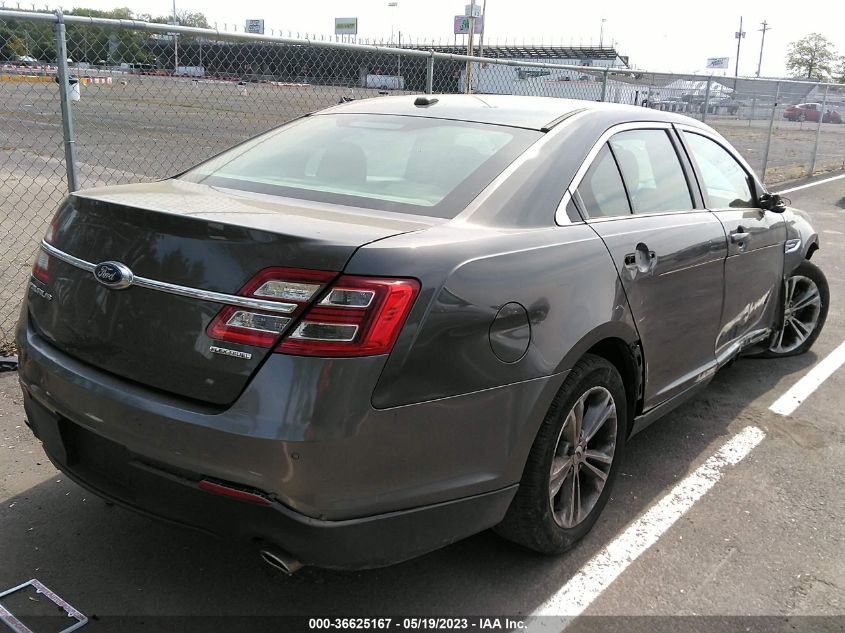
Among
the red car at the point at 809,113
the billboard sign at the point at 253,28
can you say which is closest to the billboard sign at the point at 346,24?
the billboard sign at the point at 253,28

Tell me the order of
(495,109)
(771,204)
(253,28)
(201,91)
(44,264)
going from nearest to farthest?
(44,264) < (495,109) < (771,204) < (201,91) < (253,28)

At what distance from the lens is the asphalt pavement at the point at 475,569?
8.17ft

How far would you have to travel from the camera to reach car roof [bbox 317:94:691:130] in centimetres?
306

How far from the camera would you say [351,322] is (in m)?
1.96

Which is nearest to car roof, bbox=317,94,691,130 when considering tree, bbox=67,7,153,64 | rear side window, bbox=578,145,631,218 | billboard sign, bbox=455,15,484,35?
rear side window, bbox=578,145,631,218

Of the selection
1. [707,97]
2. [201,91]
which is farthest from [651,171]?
[707,97]

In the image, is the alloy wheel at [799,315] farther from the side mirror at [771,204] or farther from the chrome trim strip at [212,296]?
the chrome trim strip at [212,296]

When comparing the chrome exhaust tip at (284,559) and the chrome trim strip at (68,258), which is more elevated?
the chrome trim strip at (68,258)

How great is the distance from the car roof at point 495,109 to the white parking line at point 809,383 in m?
1.92

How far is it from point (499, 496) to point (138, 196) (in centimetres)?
154

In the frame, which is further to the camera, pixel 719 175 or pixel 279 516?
pixel 719 175

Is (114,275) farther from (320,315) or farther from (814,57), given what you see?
(814,57)

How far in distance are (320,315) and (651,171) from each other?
205cm

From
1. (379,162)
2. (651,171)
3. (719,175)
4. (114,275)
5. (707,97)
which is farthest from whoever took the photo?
(707,97)
